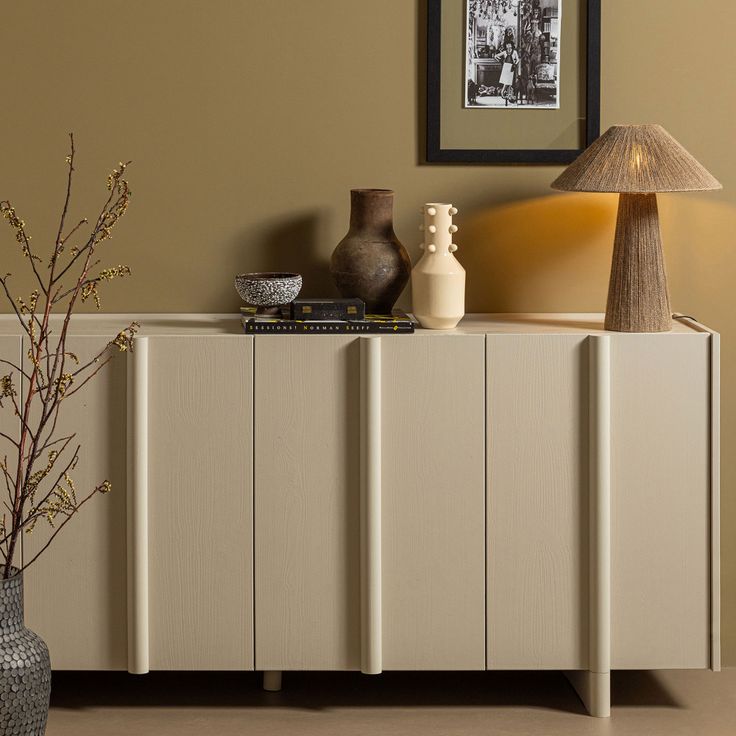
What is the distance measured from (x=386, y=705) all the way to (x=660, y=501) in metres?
0.80

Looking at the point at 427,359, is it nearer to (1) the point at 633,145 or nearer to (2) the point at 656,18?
(1) the point at 633,145

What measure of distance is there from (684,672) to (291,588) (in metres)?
1.05

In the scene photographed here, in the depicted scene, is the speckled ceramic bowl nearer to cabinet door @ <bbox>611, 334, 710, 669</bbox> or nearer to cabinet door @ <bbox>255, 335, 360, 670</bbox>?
cabinet door @ <bbox>255, 335, 360, 670</bbox>

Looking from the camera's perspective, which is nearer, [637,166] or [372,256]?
[637,166]

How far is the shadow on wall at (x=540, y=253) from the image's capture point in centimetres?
297

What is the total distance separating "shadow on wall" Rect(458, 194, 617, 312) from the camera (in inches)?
117

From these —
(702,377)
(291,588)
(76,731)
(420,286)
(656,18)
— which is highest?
(656,18)

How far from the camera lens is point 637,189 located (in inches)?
102

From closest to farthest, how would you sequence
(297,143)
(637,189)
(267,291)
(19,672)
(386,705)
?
(19,672) → (637,189) → (267,291) → (386,705) → (297,143)

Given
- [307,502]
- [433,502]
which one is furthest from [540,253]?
[307,502]

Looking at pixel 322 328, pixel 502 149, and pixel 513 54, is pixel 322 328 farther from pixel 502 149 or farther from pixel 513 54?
pixel 513 54

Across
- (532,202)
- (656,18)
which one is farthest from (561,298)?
(656,18)

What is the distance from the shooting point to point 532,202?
9.75ft

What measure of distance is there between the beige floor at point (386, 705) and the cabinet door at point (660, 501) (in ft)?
0.51
